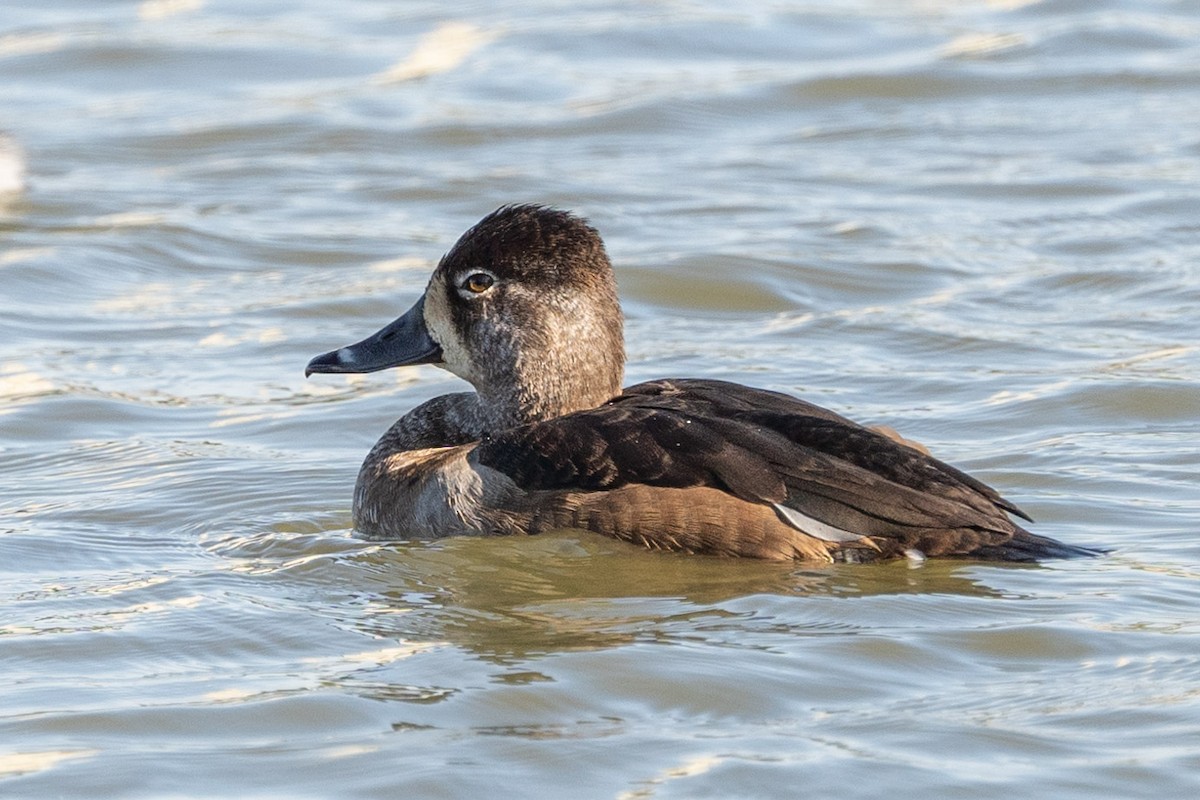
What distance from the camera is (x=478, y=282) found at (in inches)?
269

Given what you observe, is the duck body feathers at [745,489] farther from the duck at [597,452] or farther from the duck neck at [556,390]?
the duck neck at [556,390]

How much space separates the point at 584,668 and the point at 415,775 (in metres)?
0.78

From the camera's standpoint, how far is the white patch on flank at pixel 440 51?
14.8 m

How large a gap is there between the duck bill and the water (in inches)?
20.3

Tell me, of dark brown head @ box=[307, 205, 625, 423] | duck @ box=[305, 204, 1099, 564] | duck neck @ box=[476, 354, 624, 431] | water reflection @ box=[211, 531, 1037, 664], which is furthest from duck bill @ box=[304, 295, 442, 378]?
water reflection @ box=[211, 531, 1037, 664]

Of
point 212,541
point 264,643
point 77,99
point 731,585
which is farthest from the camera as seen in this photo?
point 77,99

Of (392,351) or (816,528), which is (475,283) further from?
(816,528)

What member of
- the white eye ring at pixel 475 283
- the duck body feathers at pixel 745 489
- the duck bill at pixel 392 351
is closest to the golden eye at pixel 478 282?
the white eye ring at pixel 475 283

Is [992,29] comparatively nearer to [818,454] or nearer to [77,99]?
[77,99]

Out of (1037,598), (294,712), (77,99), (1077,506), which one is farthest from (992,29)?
(294,712)

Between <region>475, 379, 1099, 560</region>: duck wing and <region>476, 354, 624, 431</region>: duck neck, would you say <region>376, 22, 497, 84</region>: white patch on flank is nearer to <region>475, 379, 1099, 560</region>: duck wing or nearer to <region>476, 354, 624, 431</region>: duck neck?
<region>476, 354, 624, 431</region>: duck neck

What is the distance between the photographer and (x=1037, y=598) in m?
5.87

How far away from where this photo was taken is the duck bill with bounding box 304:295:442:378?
7047 millimetres

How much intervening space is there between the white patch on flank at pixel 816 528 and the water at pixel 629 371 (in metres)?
0.10
